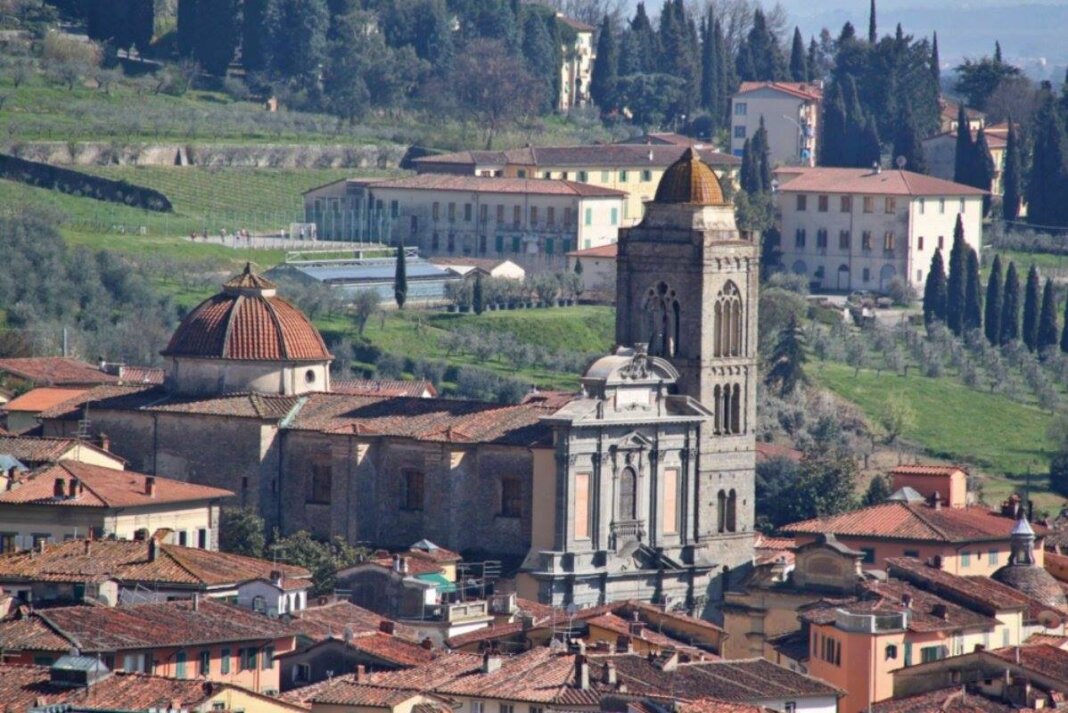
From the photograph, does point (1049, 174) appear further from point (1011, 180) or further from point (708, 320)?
point (708, 320)

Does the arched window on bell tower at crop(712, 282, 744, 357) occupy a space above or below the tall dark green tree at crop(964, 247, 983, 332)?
above

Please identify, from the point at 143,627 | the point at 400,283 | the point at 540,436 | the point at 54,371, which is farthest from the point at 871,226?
the point at 143,627

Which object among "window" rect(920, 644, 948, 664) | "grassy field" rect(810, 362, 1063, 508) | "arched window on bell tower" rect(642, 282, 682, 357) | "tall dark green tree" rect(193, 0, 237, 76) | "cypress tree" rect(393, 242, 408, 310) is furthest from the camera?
"tall dark green tree" rect(193, 0, 237, 76)

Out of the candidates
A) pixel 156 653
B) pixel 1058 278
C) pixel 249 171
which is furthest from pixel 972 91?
pixel 156 653

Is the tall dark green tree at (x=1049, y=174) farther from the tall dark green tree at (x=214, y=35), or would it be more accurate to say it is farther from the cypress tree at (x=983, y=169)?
the tall dark green tree at (x=214, y=35)

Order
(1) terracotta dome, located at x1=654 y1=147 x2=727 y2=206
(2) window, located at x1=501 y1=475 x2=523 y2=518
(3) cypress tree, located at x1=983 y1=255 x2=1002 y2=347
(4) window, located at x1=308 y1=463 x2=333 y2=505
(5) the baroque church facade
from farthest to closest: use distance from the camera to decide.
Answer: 1. (3) cypress tree, located at x1=983 y1=255 x2=1002 y2=347
2. (1) terracotta dome, located at x1=654 y1=147 x2=727 y2=206
3. (4) window, located at x1=308 y1=463 x2=333 y2=505
4. (2) window, located at x1=501 y1=475 x2=523 y2=518
5. (5) the baroque church facade

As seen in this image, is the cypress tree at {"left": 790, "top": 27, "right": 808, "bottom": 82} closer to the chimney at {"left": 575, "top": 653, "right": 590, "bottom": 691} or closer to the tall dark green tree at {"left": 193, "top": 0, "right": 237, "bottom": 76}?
the tall dark green tree at {"left": 193, "top": 0, "right": 237, "bottom": 76}

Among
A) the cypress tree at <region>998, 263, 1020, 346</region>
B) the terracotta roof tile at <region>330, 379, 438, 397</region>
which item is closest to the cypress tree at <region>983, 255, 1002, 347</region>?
the cypress tree at <region>998, 263, 1020, 346</region>
